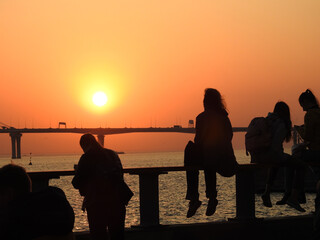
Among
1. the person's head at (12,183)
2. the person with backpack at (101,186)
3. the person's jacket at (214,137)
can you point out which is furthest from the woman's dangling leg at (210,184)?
the person's head at (12,183)

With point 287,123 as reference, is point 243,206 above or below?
below

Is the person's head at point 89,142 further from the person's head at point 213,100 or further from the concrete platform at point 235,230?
the person's head at point 213,100

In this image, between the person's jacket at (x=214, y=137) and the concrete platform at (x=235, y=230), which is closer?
the concrete platform at (x=235, y=230)

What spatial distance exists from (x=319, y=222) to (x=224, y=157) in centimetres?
295

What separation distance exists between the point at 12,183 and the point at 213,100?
3.85 m

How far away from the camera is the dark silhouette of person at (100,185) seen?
18.5 feet

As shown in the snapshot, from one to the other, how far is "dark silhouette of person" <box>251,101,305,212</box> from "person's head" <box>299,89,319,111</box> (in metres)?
0.29

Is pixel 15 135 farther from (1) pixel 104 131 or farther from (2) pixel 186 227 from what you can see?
(2) pixel 186 227

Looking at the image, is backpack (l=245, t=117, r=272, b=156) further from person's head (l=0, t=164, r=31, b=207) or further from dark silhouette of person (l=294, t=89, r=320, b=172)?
person's head (l=0, t=164, r=31, b=207)

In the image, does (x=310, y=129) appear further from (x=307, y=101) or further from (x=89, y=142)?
(x=89, y=142)

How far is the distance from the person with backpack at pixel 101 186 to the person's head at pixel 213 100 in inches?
62.9

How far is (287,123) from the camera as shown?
734 centimetres

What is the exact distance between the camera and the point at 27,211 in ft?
11.0

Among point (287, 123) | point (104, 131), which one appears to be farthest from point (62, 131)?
point (287, 123)
